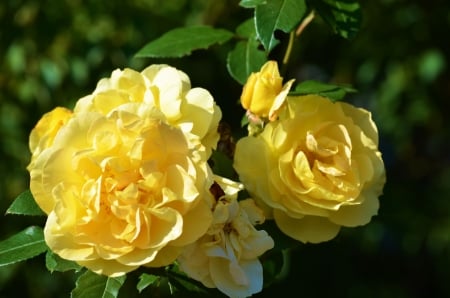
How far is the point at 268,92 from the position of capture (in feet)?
3.80

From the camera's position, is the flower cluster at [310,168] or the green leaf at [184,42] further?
the green leaf at [184,42]

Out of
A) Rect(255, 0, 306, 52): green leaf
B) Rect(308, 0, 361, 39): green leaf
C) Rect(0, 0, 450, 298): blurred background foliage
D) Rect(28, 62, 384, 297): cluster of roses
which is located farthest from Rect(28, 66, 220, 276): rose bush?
Rect(0, 0, 450, 298): blurred background foliage

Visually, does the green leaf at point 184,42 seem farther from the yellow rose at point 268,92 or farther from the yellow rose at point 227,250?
the yellow rose at point 227,250

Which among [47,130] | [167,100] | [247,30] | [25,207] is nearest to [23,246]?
[25,207]

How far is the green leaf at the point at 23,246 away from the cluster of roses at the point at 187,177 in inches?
4.9

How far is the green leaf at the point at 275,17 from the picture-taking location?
1241 mm

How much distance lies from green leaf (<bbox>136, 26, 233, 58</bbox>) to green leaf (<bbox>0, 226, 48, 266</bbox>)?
368 mm

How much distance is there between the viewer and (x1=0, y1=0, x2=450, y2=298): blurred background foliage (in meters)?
2.29

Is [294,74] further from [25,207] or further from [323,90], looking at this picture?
[25,207]

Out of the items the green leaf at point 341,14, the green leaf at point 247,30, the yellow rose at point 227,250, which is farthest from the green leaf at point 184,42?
the yellow rose at point 227,250

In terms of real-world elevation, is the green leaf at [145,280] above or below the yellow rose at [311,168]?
below

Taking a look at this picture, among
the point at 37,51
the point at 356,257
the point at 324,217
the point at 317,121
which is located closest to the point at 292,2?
the point at 317,121

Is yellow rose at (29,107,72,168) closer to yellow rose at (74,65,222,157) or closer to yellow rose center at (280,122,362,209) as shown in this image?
yellow rose at (74,65,222,157)

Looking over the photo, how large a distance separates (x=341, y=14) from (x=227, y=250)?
1.55 ft
